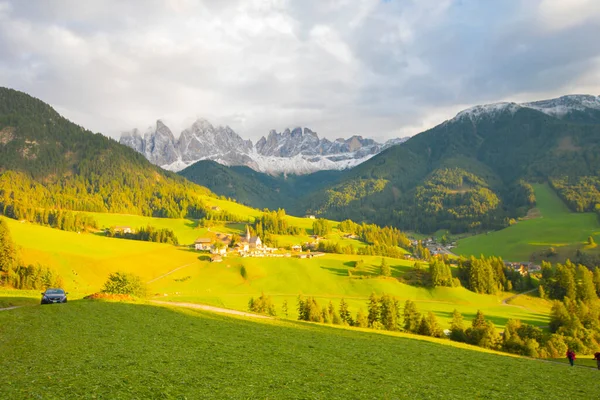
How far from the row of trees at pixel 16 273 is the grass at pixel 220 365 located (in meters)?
52.3

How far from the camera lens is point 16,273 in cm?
8406

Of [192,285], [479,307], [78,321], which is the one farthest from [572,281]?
[78,321]

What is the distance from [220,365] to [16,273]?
8388cm

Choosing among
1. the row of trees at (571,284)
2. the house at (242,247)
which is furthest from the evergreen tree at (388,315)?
the house at (242,247)

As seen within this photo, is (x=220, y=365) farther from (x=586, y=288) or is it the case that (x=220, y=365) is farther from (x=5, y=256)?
(x=586, y=288)

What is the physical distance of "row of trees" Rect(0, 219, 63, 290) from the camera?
8250 centimetres

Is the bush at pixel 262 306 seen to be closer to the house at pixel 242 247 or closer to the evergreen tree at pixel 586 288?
the house at pixel 242 247

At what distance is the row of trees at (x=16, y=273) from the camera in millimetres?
82500

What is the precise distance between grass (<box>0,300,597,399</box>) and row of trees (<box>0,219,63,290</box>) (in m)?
52.3

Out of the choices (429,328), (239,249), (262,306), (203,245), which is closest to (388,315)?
(429,328)

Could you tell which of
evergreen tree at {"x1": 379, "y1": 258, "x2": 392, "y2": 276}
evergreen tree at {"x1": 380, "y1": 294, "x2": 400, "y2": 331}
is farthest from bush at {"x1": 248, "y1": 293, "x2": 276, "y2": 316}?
evergreen tree at {"x1": 379, "y1": 258, "x2": 392, "y2": 276}

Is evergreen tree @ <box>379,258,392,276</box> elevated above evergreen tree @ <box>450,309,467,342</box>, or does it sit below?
above

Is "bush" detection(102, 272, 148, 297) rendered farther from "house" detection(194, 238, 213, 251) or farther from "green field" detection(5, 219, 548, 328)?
"house" detection(194, 238, 213, 251)

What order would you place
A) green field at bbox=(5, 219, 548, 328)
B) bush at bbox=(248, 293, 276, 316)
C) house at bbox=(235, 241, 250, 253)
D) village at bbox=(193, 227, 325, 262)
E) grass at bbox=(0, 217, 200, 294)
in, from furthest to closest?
house at bbox=(235, 241, 250, 253) → village at bbox=(193, 227, 325, 262) → green field at bbox=(5, 219, 548, 328) → grass at bbox=(0, 217, 200, 294) → bush at bbox=(248, 293, 276, 316)
